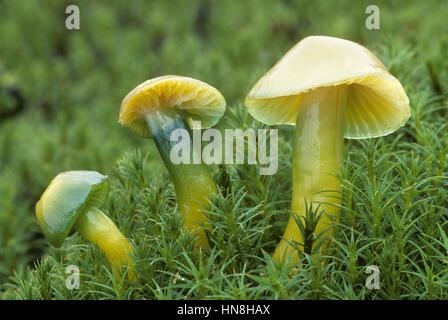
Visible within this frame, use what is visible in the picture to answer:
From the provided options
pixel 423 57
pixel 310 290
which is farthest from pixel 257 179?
pixel 423 57

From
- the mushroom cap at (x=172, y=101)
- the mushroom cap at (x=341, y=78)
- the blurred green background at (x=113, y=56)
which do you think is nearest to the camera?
the mushroom cap at (x=341, y=78)

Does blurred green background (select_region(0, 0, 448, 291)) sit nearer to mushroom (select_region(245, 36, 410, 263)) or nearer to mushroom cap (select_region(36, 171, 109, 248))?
mushroom (select_region(245, 36, 410, 263))

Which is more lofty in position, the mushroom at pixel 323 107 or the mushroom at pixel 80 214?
the mushroom at pixel 323 107

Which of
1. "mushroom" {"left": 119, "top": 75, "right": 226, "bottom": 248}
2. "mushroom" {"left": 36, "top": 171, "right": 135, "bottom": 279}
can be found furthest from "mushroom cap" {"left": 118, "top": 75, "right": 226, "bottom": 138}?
"mushroom" {"left": 36, "top": 171, "right": 135, "bottom": 279}

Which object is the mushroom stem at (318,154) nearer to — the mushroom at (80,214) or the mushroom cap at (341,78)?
the mushroom cap at (341,78)

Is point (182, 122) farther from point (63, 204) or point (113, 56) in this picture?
point (113, 56)

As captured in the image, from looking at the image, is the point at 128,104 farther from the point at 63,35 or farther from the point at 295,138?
the point at 63,35

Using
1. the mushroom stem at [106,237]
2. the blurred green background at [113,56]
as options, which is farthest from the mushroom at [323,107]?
the blurred green background at [113,56]
